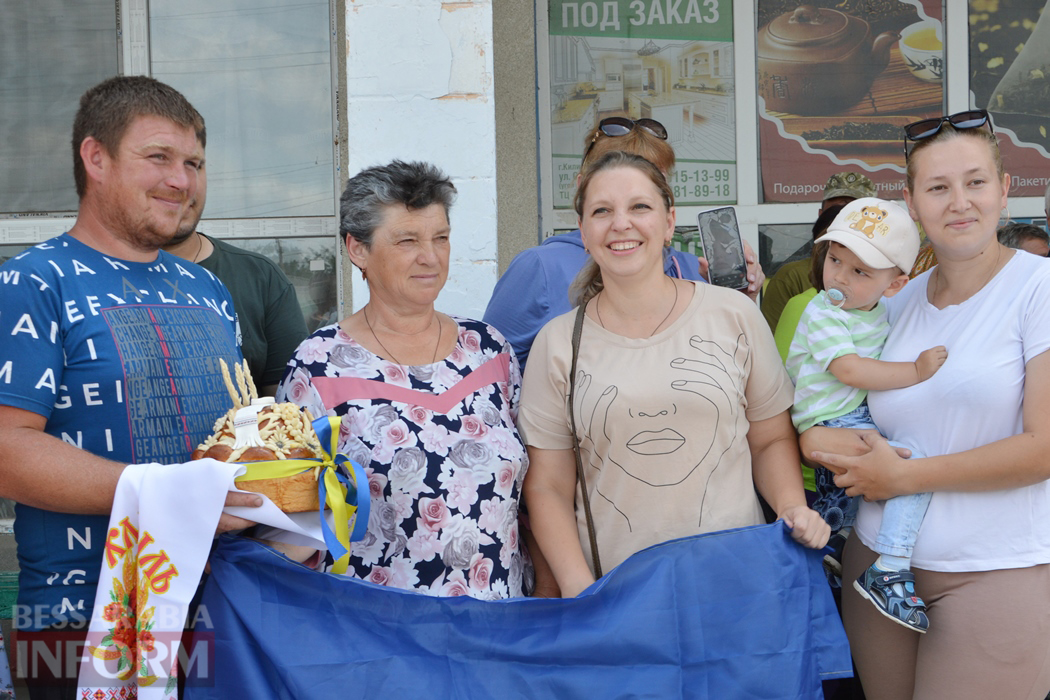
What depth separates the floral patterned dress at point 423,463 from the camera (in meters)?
2.46

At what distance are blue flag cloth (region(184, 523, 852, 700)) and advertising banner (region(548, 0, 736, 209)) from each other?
4.07m

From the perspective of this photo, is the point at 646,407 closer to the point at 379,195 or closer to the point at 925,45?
the point at 379,195

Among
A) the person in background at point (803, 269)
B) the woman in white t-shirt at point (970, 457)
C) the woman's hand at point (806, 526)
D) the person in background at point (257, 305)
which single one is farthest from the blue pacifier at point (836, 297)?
the person in background at point (257, 305)

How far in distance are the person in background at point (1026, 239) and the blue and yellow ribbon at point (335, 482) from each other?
168 inches

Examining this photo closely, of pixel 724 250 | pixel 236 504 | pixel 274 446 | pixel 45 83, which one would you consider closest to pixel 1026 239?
pixel 724 250

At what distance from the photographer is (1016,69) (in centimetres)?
598

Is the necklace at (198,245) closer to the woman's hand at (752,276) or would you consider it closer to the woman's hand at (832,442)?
the woman's hand at (752,276)

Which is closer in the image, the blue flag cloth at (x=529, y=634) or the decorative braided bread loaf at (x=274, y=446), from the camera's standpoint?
the decorative braided bread loaf at (x=274, y=446)

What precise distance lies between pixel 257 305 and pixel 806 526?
6.71ft

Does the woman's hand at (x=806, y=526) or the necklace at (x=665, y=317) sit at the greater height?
the necklace at (x=665, y=317)

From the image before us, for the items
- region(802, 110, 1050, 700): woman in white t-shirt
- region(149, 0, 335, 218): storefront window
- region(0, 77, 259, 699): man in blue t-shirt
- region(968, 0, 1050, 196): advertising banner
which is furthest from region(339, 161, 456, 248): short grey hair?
region(968, 0, 1050, 196): advertising banner

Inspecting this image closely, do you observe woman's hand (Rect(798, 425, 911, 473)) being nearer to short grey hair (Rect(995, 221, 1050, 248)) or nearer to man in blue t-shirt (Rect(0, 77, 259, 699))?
man in blue t-shirt (Rect(0, 77, 259, 699))

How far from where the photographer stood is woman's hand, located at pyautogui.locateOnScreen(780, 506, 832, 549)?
2441mm

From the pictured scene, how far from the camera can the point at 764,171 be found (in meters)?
6.09
